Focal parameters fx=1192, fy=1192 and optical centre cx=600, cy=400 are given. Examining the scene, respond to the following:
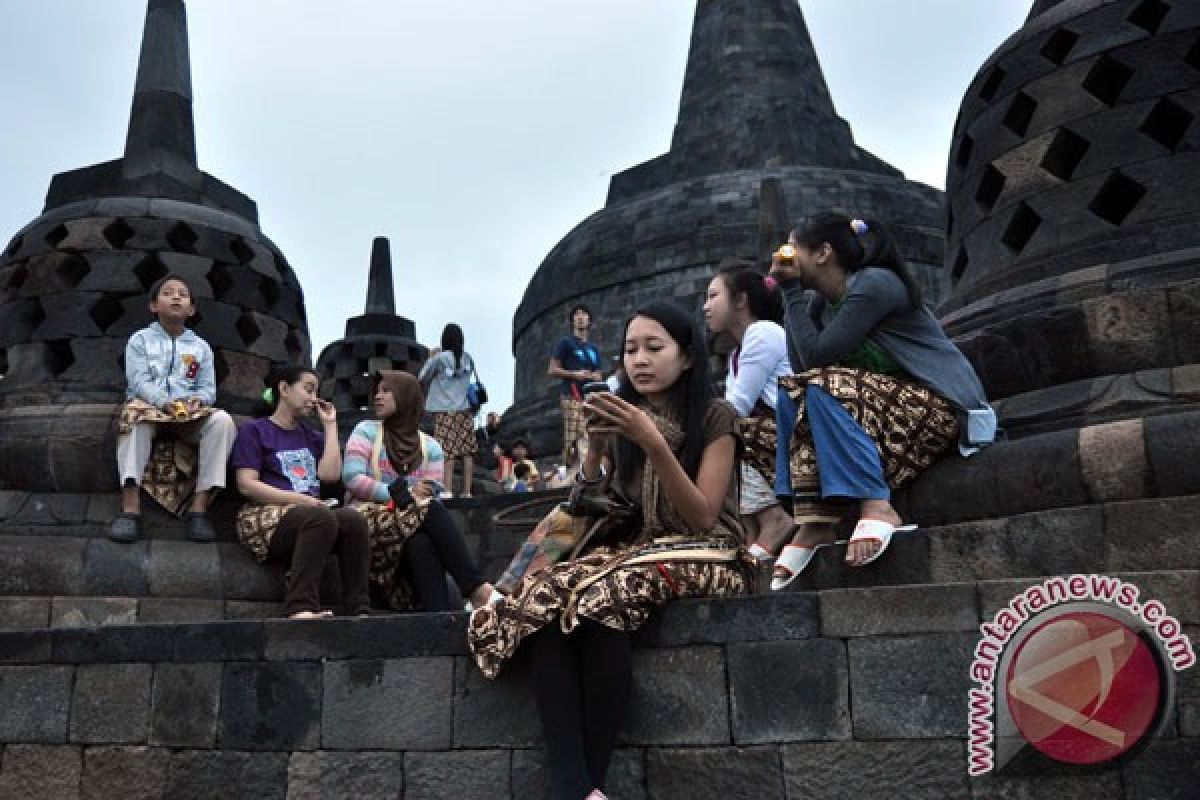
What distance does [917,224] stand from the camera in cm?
2264

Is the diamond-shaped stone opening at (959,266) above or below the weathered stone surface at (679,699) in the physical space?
above

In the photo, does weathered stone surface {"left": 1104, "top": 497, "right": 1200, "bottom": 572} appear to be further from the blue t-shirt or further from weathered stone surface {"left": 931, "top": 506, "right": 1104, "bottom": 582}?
the blue t-shirt

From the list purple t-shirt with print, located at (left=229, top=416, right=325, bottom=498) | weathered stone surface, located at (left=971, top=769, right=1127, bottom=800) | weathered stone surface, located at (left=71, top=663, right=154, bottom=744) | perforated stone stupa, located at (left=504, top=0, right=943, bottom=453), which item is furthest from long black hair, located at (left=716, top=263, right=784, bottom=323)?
perforated stone stupa, located at (left=504, top=0, right=943, bottom=453)

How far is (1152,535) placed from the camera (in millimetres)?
4059

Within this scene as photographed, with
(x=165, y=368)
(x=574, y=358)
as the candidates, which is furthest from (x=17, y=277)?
(x=574, y=358)

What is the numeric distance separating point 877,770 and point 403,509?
123 inches

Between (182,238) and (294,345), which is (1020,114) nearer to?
(294,345)

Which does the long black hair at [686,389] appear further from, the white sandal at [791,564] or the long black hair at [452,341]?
the long black hair at [452,341]

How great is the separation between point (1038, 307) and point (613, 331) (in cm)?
1685

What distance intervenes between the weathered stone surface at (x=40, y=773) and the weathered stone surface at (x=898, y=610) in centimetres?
330

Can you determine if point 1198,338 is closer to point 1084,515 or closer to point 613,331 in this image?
point 1084,515

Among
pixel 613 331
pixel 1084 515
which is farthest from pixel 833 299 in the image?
pixel 613 331

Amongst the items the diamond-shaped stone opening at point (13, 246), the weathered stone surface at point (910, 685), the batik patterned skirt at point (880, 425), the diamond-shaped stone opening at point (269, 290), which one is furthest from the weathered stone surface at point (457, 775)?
the diamond-shaped stone opening at point (13, 246)

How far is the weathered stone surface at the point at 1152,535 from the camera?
13.1ft
